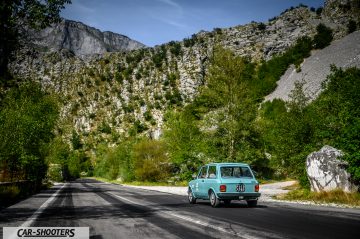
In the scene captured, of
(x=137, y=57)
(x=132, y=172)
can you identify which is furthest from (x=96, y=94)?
(x=132, y=172)

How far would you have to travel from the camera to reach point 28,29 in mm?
14086

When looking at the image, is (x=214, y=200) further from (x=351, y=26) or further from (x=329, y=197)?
(x=351, y=26)

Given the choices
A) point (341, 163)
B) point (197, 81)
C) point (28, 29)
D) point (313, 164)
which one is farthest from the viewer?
point (197, 81)

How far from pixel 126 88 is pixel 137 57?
50.9 ft

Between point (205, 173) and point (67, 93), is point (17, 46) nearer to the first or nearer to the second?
point (205, 173)

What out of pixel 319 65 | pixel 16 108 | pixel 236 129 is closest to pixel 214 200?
pixel 236 129

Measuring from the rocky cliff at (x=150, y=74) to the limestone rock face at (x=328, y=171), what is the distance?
7482cm

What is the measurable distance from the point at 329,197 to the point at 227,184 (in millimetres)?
5292

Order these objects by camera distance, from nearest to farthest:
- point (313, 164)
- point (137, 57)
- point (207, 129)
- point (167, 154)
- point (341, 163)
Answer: point (341, 163), point (313, 164), point (207, 129), point (167, 154), point (137, 57)

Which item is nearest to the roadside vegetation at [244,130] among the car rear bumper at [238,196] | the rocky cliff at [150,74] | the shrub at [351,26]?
the car rear bumper at [238,196]

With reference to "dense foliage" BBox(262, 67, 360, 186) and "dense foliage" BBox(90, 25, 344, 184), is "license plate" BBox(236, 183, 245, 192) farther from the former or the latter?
"dense foliage" BBox(90, 25, 344, 184)

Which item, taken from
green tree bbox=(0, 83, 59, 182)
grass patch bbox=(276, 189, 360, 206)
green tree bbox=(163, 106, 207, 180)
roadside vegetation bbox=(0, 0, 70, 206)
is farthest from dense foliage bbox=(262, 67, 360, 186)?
green tree bbox=(0, 83, 59, 182)

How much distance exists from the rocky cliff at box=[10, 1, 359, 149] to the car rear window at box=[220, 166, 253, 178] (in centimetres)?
7623

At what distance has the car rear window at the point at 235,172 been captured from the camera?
14825 mm
